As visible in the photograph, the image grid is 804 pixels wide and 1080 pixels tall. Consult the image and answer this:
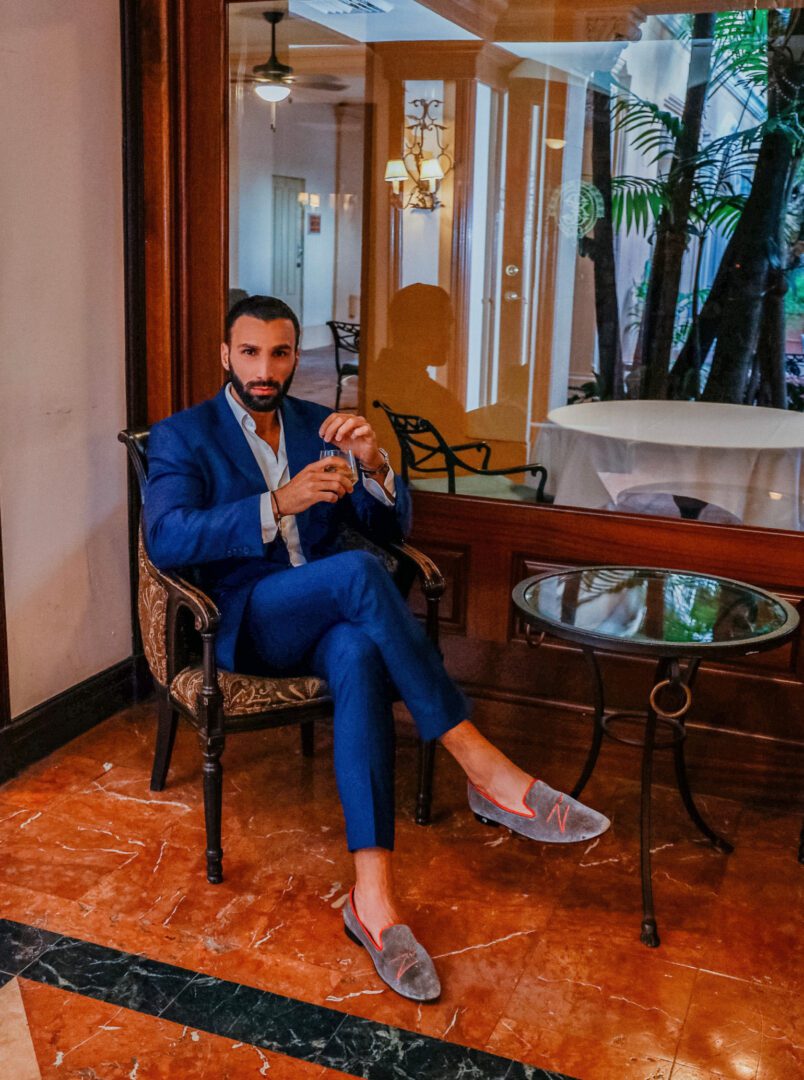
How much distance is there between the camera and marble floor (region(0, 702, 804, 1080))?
196 centimetres

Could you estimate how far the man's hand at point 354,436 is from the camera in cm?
250

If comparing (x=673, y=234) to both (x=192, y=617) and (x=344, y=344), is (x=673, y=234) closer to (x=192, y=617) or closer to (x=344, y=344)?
(x=344, y=344)

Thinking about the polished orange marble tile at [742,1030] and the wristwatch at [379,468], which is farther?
the wristwatch at [379,468]

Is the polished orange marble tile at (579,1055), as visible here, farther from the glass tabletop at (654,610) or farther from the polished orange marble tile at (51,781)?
the polished orange marble tile at (51,781)

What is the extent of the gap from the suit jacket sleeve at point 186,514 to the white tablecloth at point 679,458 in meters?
0.97

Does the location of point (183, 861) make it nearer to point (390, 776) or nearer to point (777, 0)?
point (390, 776)

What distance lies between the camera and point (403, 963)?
7.02ft

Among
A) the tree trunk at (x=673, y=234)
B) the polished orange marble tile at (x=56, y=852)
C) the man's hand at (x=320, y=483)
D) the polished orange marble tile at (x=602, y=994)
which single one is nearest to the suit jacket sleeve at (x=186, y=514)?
the man's hand at (x=320, y=483)

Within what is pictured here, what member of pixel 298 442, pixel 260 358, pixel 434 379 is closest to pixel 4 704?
pixel 298 442

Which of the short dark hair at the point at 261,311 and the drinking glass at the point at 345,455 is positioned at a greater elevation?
the short dark hair at the point at 261,311

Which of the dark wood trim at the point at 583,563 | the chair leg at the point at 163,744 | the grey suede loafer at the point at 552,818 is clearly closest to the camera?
the grey suede loafer at the point at 552,818

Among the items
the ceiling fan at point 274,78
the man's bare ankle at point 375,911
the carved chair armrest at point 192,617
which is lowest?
the man's bare ankle at point 375,911

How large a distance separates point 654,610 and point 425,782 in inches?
28.3

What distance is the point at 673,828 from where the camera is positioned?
278cm
